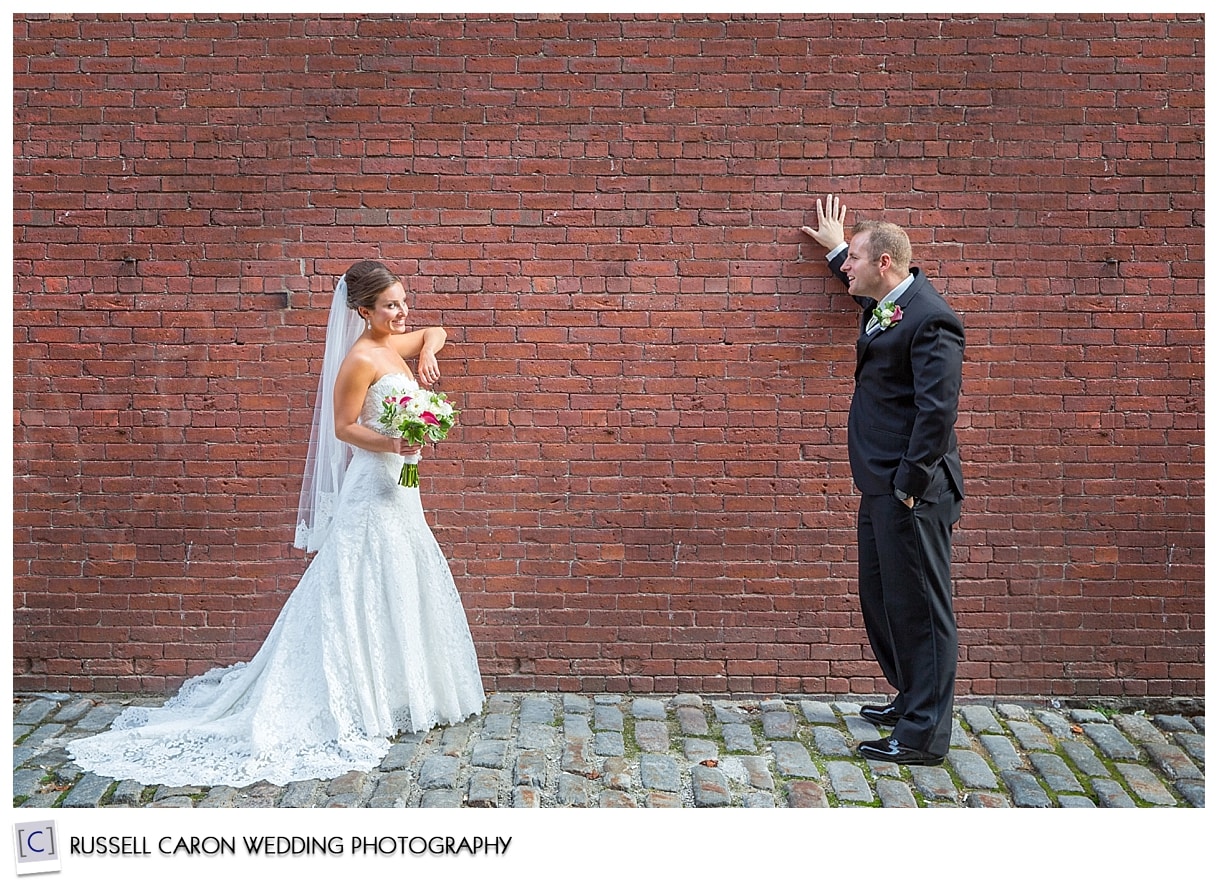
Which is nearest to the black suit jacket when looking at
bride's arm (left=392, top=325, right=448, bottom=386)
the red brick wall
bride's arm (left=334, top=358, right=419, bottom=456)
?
the red brick wall

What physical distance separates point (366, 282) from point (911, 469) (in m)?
2.69

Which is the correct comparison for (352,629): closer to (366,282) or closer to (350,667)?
(350,667)

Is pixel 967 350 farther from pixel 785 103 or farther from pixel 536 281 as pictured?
pixel 536 281

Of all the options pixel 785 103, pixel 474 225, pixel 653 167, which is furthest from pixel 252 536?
pixel 785 103

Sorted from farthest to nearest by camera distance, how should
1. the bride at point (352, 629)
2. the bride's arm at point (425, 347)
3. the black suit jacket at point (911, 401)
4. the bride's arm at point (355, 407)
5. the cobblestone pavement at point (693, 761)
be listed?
1. the bride's arm at point (425, 347)
2. the bride's arm at point (355, 407)
3. the bride at point (352, 629)
4. the black suit jacket at point (911, 401)
5. the cobblestone pavement at point (693, 761)

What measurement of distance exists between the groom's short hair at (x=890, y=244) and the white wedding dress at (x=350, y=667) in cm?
232

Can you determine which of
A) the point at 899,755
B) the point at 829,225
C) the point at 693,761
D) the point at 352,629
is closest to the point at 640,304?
the point at 829,225

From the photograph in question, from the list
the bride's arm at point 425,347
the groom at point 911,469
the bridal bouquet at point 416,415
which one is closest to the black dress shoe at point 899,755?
the groom at point 911,469

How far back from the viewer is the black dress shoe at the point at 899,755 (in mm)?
4805

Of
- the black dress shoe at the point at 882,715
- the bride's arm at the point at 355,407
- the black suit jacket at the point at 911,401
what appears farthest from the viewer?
the black dress shoe at the point at 882,715

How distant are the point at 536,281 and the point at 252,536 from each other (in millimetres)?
2049

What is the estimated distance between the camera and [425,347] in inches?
216

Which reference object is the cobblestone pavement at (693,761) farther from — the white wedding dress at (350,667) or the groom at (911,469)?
the groom at (911,469)

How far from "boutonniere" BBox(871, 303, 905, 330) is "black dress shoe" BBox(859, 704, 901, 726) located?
1905 millimetres
